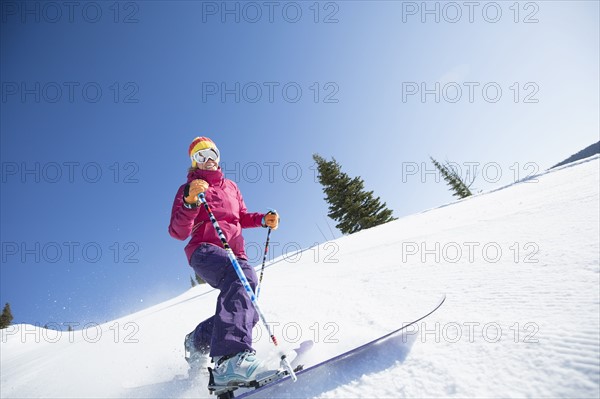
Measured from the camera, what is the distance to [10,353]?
26.4 feet

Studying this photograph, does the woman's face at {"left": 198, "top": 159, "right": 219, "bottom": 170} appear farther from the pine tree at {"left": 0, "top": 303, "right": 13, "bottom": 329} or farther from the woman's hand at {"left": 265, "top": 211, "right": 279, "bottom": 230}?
the pine tree at {"left": 0, "top": 303, "right": 13, "bottom": 329}

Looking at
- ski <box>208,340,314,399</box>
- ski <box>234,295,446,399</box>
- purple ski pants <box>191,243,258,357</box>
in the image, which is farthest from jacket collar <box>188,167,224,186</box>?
ski <box>234,295,446,399</box>

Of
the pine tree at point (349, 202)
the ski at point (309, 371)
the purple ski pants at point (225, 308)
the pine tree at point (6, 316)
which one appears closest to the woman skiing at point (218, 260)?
the purple ski pants at point (225, 308)

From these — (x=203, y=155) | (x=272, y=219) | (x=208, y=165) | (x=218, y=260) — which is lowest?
(x=218, y=260)

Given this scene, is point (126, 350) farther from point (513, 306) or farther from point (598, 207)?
point (598, 207)

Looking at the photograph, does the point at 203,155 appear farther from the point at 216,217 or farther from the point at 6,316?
the point at 6,316

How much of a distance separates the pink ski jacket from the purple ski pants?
0.47 ft

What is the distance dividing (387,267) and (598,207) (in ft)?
8.70

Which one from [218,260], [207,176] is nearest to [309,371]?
[218,260]

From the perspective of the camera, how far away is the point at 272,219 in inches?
139

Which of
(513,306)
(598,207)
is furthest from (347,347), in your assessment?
(598,207)

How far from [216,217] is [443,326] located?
7.51 feet

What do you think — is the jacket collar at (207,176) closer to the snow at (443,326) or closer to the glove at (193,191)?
the glove at (193,191)

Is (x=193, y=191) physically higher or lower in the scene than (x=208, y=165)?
lower
